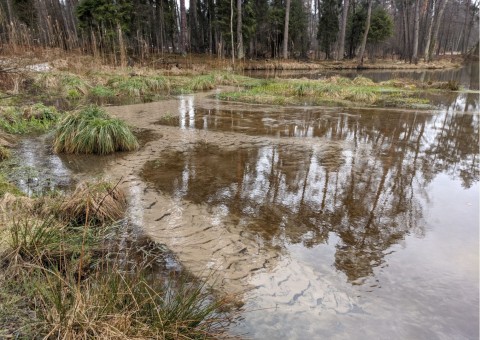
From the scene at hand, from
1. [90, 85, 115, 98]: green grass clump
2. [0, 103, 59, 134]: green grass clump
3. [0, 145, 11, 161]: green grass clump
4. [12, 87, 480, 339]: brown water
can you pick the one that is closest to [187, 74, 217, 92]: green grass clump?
[90, 85, 115, 98]: green grass clump

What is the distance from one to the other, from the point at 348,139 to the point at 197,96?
24.5 feet

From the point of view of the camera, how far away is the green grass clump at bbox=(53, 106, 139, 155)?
602 centimetres

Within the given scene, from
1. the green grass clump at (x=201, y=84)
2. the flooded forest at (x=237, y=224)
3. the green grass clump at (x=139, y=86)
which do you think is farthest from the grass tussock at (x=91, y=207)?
the green grass clump at (x=201, y=84)

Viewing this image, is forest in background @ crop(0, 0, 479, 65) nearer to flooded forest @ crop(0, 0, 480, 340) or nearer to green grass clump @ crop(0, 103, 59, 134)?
green grass clump @ crop(0, 103, 59, 134)

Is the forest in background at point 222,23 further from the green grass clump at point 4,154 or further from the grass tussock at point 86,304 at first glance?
the grass tussock at point 86,304

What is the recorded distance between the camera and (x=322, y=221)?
12.5 ft

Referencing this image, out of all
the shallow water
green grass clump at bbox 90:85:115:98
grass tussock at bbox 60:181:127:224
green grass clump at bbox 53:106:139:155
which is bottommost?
the shallow water

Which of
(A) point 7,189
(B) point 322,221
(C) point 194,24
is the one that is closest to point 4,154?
(A) point 7,189

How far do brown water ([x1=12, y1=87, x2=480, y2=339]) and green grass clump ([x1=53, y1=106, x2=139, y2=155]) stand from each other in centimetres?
35

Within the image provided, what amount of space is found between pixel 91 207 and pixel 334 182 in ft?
10.4

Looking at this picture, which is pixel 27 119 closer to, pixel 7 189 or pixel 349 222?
pixel 7 189

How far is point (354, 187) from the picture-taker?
4.71 metres

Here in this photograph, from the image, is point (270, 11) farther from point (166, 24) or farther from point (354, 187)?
point (354, 187)

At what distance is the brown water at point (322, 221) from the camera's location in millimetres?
2500
